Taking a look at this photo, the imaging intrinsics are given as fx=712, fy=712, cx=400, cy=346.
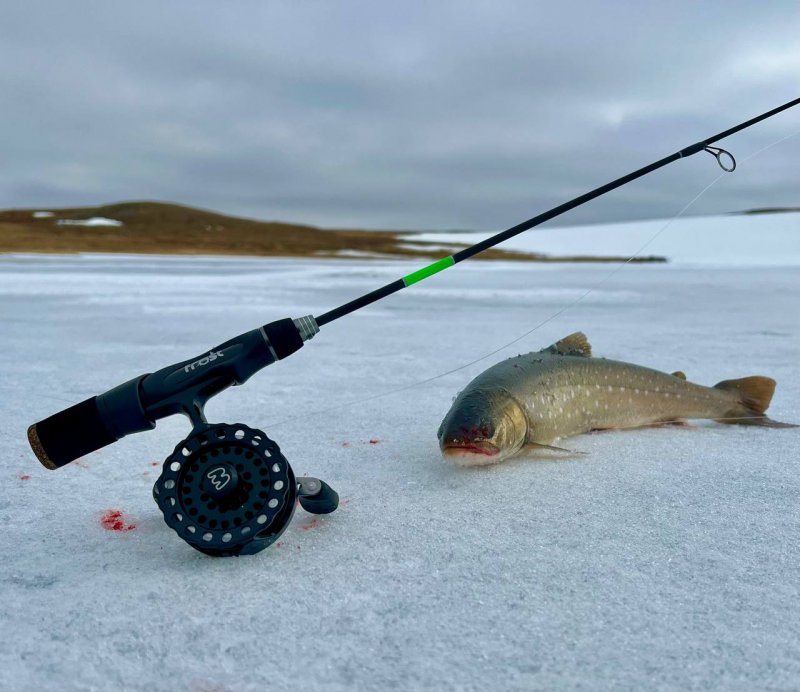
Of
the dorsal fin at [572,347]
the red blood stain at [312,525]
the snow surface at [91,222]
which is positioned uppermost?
the snow surface at [91,222]

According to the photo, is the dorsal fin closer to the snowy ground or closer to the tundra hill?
the snowy ground

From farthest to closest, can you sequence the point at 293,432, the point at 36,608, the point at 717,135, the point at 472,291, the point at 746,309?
the point at 472,291 → the point at 746,309 → the point at 293,432 → the point at 717,135 → the point at 36,608

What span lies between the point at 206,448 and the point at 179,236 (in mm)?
64928

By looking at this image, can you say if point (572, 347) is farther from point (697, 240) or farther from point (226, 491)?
point (697, 240)

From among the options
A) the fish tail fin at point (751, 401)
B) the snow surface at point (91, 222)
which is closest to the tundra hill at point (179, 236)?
the snow surface at point (91, 222)

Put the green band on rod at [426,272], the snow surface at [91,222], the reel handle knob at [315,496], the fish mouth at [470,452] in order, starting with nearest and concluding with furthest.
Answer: the reel handle knob at [315,496], the green band on rod at [426,272], the fish mouth at [470,452], the snow surface at [91,222]

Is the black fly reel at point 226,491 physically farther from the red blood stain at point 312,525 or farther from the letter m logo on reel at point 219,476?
the red blood stain at point 312,525

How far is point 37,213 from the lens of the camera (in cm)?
7344

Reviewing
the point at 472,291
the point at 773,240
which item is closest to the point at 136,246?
the point at 472,291

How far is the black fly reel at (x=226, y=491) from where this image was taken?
2.07m

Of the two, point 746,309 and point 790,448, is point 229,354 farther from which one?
point 746,309

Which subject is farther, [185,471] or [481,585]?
[185,471]

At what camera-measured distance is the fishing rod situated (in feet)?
6.82

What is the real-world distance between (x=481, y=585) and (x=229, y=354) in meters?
0.99
